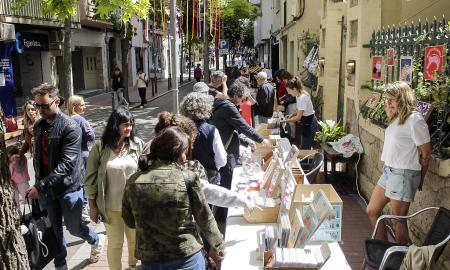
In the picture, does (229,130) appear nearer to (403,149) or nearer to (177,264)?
(403,149)

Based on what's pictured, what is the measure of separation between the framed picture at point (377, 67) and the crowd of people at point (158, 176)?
2343mm

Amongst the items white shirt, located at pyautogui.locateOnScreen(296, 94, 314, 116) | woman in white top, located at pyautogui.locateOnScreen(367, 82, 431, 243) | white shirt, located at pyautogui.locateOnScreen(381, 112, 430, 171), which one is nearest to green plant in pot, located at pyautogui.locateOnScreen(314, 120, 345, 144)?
white shirt, located at pyautogui.locateOnScreen(296, 94, 314, 116)

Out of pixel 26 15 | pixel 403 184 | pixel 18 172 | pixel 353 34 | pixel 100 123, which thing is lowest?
pixel 100 123

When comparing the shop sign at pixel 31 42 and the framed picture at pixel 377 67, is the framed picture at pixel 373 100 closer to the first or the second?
the framed picture at pixel 377 67

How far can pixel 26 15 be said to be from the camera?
Answer: 15977mm

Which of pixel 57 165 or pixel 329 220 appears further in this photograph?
pixel 57 165

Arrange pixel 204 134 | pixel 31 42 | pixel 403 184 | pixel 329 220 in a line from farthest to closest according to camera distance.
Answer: pixel 31 42 < pixel 204 134 < pixel 403 184 < pixel 329 220

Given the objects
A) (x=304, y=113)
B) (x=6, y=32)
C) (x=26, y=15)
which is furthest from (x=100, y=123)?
(x=304, y=113)

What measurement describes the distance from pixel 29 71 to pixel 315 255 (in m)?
20.4

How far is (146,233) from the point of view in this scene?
2.89 m

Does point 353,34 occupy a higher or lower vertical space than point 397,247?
higher

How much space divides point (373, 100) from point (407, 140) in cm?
246

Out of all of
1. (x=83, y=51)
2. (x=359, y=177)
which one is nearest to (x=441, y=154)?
(x=359, y=177)

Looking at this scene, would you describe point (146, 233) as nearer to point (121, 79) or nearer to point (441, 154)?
point (441, 154)
